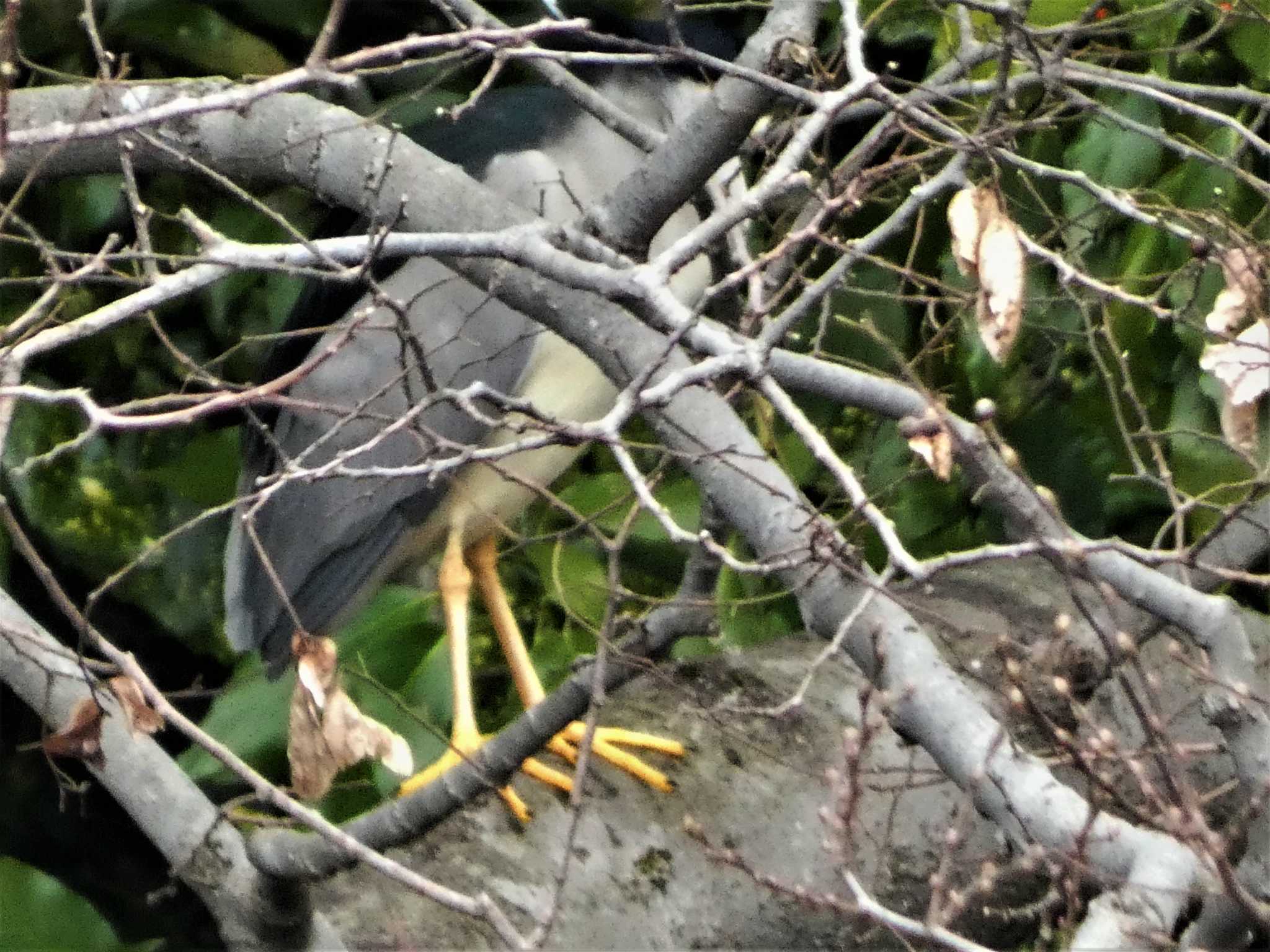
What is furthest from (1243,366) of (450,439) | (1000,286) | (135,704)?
(450,439)

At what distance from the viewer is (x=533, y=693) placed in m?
2.04

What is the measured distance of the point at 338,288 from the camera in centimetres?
203

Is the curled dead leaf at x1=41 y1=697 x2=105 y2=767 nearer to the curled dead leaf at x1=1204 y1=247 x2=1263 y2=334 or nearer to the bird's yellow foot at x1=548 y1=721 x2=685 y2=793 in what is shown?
the bird's yellow foot at x1=548 y1=721 x2=685 y2=793

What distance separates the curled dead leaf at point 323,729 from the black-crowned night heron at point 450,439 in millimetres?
824

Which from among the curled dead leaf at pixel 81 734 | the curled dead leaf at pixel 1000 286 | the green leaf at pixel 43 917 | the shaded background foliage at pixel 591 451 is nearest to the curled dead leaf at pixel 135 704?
the curled dead leaf at pixel 81 734

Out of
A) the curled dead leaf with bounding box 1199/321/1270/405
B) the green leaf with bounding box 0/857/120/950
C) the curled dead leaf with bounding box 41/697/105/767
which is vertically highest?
the curled dead leaf with bounding box 1199/321/1270/405

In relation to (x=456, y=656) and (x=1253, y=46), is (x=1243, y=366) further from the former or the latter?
(x=456, y=656)

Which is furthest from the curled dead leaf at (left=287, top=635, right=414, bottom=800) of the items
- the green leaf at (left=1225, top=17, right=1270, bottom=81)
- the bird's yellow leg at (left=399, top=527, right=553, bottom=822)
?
the green leaf at (left=1225, top=17, right=1270, bottom=81)

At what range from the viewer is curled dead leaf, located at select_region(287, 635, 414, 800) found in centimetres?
107

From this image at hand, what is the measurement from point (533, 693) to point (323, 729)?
975 millimetres

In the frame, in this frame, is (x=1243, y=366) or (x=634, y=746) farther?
(x=634, y=746)

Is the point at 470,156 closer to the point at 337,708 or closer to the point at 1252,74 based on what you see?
the point at 1252,74

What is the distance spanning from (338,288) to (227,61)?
1.33 ft

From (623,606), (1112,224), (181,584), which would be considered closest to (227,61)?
(181,584)
